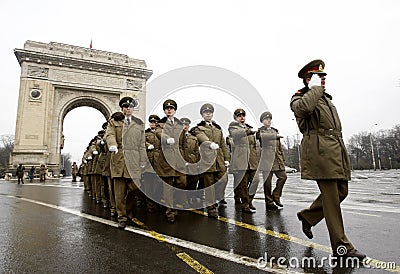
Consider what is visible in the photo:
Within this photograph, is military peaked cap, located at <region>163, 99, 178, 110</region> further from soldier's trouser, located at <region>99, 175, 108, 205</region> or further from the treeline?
the treeline

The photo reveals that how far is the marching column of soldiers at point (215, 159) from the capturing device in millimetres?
3221

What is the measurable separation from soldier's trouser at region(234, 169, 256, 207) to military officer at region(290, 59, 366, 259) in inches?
105

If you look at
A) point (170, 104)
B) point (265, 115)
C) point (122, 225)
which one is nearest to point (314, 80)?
point (170, 104)

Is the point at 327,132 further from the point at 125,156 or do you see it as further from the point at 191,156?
the point at 191,156

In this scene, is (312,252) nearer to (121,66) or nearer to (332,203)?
(332,203)

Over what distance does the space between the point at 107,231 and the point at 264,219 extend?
270 centimetres

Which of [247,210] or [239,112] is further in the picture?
[239,112]

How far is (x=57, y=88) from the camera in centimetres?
3047

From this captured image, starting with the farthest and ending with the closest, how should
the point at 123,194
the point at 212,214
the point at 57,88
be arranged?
the point at 57,88
the point at 212,214
the point at 123,194

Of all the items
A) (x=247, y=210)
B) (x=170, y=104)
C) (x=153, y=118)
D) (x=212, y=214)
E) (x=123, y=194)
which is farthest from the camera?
(x=153, y=118)

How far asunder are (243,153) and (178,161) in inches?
63.3

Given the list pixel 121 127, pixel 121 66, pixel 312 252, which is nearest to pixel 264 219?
pixel 312 252

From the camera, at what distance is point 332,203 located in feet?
10.3

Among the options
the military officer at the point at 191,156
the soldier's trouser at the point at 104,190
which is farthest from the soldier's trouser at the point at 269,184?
the soldier's trouser at the point at 104,190
